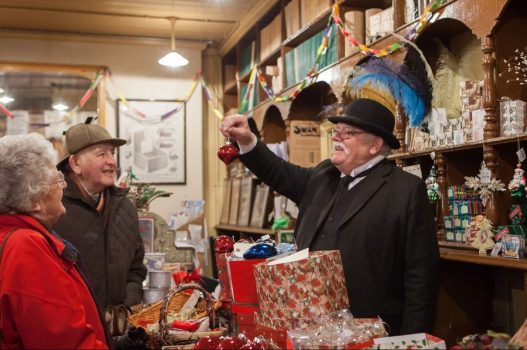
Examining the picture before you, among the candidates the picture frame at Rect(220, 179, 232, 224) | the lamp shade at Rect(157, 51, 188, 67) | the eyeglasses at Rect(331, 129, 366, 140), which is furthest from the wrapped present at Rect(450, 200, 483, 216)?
the picture frame at Rect(220, 179, 232, 224)

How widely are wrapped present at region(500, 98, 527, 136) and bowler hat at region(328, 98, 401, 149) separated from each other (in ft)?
1.64

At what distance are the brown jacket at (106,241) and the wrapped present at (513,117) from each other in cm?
186

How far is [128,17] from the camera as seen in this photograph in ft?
20.2

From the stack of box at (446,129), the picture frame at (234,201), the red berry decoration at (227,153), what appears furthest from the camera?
the picture frame at (234,201)

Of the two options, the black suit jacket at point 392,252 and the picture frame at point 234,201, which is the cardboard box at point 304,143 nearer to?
the picture frame at point 234,201

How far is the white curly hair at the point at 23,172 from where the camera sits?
1731 mm

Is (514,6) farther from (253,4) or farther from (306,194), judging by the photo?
(253,4)

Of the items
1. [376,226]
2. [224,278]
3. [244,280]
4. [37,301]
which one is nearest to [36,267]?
[37,301]

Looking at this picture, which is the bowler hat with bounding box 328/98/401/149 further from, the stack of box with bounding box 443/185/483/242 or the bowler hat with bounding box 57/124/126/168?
the bowler hat with bounding box 57/124/126/168

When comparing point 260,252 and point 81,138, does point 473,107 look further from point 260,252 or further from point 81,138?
point 81,138

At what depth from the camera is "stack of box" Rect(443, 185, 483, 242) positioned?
279 cm

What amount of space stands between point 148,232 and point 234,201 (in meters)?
2.47

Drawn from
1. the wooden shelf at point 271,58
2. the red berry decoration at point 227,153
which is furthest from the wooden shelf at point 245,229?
the red berry decoration at point 227,153

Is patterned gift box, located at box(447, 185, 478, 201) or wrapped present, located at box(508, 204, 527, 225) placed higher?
patterned gift box, located at box(447, 185, 478, 201)
